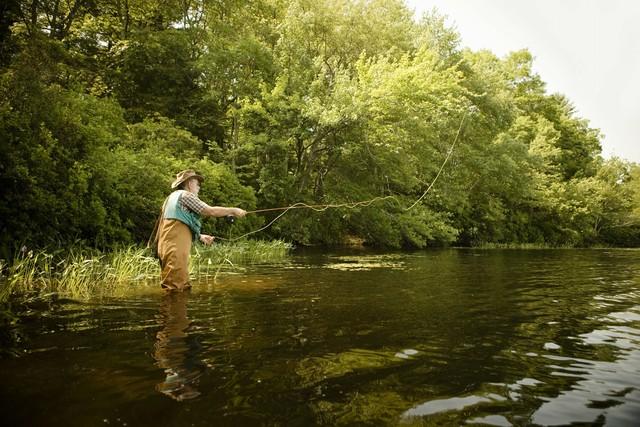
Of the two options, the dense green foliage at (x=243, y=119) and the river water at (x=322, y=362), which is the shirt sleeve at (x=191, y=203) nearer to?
the river water at (x=322, y=362)

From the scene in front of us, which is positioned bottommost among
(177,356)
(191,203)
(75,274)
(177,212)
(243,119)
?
(177,356)

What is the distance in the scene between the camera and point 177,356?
374cm

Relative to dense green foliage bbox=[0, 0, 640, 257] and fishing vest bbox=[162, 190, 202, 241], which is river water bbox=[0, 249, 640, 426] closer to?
fishing vest bbox=[162, 190, 202, 241]

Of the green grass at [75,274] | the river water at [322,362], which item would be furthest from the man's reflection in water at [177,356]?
the green grass at [75,274]

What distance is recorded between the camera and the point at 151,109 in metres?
22.5

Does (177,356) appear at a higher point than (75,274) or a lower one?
lower

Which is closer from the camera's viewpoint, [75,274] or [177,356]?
[177,356]

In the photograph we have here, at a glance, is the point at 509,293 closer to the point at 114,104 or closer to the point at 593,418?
the point at 593,418

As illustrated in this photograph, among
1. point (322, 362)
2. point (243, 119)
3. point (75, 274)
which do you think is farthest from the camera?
point (243, 119)

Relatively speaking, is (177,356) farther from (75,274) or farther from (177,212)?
(75,274)

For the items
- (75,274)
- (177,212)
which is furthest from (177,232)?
(75,274)

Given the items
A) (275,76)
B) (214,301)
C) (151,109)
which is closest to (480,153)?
(275,76)

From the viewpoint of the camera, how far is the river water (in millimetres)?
2668

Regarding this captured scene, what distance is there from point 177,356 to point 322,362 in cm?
118
